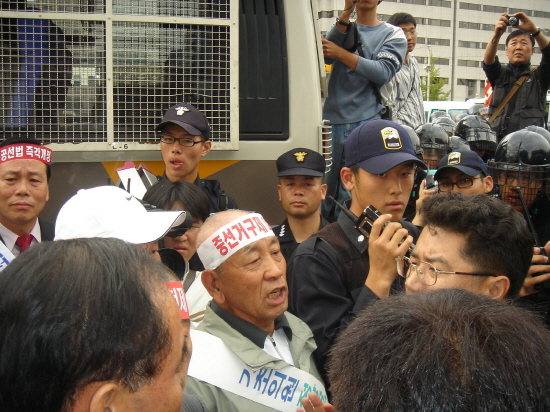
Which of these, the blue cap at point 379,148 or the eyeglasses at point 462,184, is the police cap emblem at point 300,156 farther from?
the eyeglasses at point 462,184

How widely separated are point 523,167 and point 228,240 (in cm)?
259

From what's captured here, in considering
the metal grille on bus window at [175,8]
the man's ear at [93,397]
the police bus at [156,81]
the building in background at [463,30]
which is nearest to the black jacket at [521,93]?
the police bus at [156,81]

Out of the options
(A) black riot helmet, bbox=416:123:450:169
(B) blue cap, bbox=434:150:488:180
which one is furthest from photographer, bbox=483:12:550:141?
(B) blue cap, bbox=434:150:488:180

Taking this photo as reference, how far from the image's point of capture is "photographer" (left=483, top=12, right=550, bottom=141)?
7105 millimetres

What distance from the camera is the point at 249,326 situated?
7.83 ft

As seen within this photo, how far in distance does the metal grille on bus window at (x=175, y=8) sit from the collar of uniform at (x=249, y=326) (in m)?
2.48

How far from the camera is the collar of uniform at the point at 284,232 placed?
4375mm

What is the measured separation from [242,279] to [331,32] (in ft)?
10.7

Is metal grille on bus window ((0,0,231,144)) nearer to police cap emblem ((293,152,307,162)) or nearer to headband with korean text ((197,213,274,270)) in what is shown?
police cap emblem ((293,152,307,162))

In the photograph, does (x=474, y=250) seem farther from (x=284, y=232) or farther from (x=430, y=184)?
(x=430, y=184)

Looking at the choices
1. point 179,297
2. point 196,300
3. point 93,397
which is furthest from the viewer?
point 196,300

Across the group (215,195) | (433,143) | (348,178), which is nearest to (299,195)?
(215,195)

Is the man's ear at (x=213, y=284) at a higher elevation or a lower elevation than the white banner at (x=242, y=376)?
higher

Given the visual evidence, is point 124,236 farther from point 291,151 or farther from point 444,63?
point 444,63
